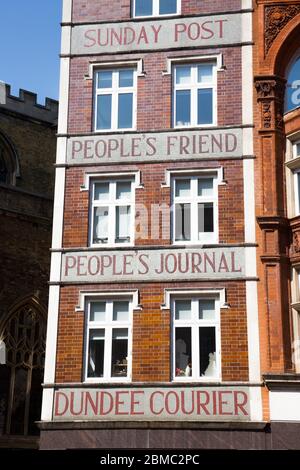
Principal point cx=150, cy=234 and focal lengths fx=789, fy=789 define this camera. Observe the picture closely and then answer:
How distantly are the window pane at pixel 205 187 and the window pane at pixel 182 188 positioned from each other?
11.0 inches

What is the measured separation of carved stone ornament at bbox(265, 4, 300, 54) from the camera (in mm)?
20438

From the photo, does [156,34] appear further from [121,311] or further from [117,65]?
[121,311]

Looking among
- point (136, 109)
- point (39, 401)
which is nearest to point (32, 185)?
point (39, 401)

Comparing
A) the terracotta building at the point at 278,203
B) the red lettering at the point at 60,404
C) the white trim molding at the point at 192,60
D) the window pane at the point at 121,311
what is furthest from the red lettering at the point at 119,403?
the white trim molding at the point at 192,60

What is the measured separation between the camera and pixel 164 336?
1869cm

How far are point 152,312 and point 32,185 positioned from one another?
1524 centimetres

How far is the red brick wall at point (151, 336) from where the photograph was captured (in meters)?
18.4

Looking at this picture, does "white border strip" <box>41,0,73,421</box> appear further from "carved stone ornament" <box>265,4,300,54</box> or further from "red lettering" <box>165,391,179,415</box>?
"carved stone ornament" <box>265,4,300,54</box>

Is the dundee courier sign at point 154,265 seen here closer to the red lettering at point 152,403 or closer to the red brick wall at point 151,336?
the red brick wall at point 151,336

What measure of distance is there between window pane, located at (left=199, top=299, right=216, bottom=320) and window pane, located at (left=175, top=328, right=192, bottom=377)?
19.6 inches

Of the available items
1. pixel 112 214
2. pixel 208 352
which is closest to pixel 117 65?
pixel 112 214

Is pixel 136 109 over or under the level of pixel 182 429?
over

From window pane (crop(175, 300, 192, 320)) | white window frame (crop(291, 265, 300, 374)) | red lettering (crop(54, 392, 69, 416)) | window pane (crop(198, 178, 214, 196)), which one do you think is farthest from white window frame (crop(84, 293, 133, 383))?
white window frame (crop(291, 265, 300, 374))

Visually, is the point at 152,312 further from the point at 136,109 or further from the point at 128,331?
the point at 136,109
